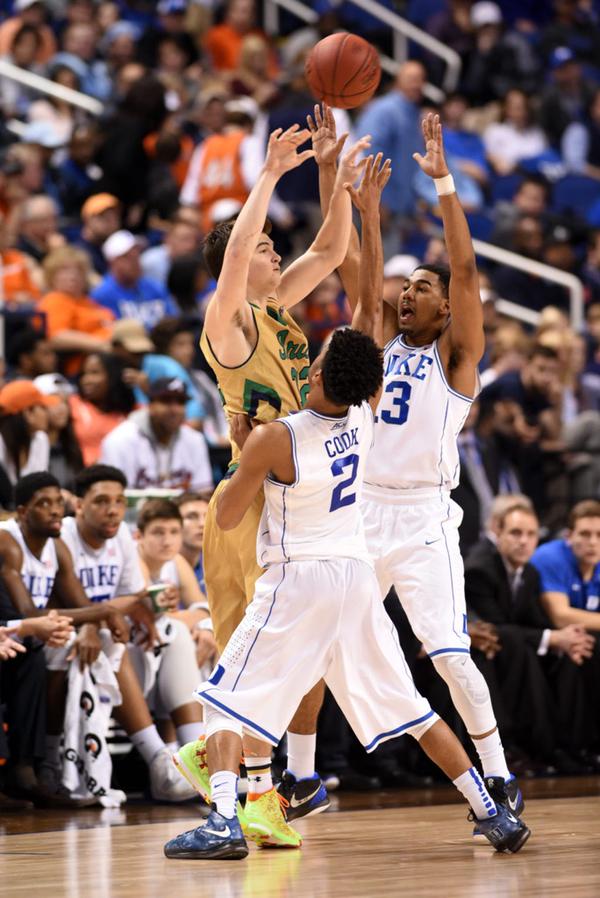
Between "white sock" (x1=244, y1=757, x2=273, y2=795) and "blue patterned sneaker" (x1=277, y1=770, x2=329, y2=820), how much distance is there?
0.46 metres

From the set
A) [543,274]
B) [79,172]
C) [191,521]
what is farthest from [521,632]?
[79,172]

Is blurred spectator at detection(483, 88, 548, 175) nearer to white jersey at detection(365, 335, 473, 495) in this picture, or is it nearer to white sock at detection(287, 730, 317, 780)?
white jersey at detection(365, 335, 473, 495)

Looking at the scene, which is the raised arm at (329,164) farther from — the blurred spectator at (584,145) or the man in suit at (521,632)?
the blurred spectator at (584,145)

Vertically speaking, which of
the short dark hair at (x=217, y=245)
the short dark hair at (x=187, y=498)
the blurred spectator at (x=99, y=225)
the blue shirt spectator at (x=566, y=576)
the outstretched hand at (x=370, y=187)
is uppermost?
the blurred spectator at (x=99, y=225)

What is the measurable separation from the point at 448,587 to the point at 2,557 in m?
2.66

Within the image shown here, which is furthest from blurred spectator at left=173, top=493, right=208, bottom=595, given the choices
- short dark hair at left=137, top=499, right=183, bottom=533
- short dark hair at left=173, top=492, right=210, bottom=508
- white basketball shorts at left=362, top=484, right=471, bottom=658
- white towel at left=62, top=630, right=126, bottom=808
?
white basketball shorts at left=362, top=484, right=471, bottom=658

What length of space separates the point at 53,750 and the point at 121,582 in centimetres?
96

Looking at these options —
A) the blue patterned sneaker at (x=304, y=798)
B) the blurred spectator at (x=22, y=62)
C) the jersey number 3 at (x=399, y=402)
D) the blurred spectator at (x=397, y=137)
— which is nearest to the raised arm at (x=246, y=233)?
the jersey number 3 at (x=399, y=402)

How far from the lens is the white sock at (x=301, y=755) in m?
6.27

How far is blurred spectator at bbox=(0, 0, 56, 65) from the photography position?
48.2ft

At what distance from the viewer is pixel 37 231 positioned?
12336 millimetres

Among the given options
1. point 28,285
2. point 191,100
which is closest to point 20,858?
point 28,285

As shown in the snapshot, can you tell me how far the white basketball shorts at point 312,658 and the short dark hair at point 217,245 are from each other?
1231 millimetres

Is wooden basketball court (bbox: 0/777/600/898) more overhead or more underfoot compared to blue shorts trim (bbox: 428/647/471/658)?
more underfoot
